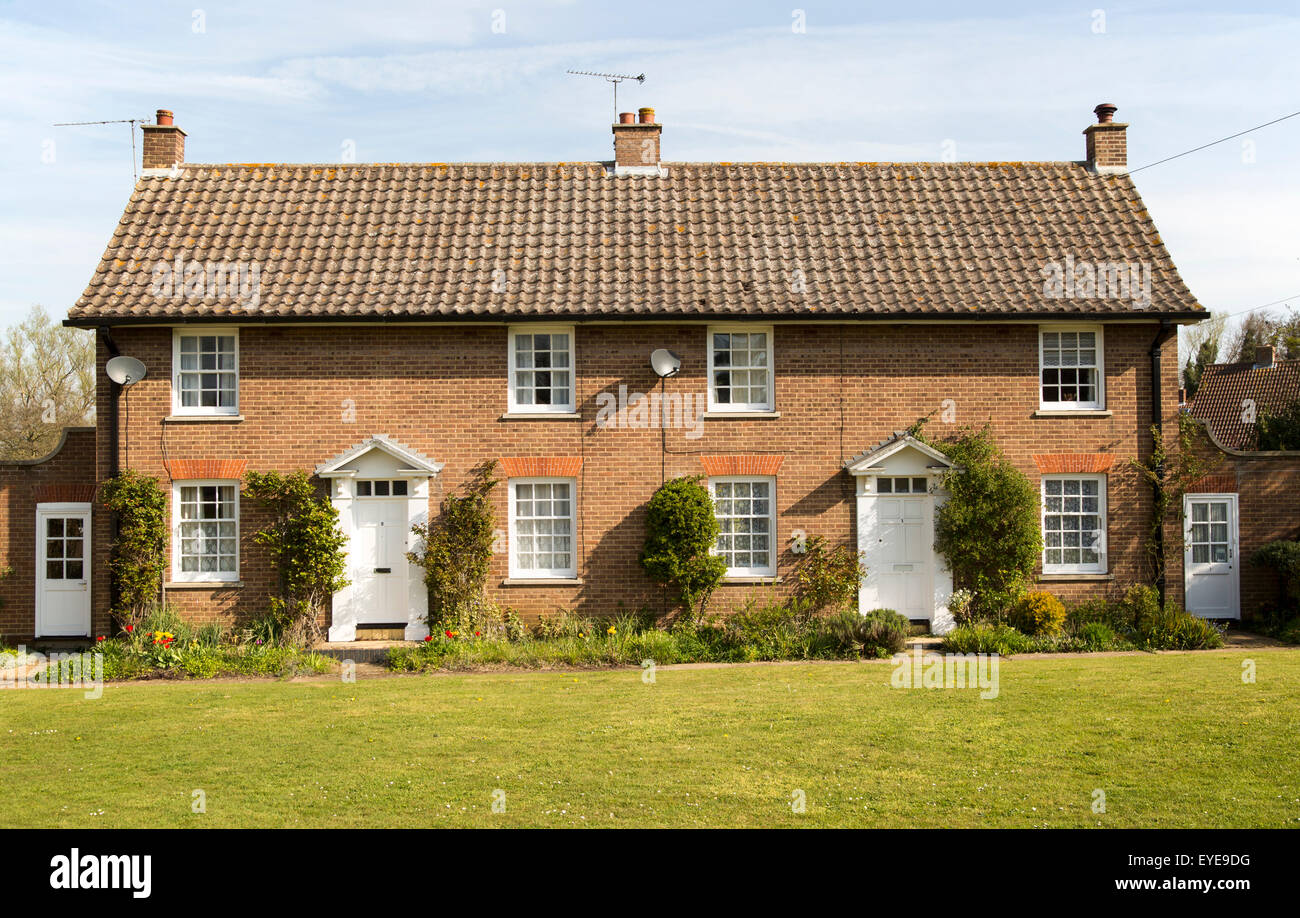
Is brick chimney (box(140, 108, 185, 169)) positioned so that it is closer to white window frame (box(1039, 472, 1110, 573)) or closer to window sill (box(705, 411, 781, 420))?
window sill (box(705, 411, 781, 420))

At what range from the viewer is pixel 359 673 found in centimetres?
1498

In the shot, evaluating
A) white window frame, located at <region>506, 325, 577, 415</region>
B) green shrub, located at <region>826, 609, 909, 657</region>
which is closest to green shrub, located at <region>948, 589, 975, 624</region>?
green shrub, located at <region>826, 609, 909, 657</region>

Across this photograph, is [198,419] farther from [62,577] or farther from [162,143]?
[162,143]

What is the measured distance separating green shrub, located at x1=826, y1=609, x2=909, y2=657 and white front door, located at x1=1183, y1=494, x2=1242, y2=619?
19.7ft

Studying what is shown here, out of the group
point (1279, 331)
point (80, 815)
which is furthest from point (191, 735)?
point (1279, 331)

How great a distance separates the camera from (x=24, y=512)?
17.9 metres

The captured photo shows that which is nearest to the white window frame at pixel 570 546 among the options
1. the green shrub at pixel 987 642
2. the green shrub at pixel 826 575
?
the green shrub at pixel 826 575

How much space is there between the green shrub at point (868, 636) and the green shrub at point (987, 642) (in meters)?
0.83

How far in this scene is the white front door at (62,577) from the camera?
58.5 ft

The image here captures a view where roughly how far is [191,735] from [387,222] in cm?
1057

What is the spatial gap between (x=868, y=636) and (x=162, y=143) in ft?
50.1

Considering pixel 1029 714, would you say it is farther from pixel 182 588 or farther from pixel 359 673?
pixel 182 588

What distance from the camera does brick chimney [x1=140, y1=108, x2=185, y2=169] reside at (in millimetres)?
19172

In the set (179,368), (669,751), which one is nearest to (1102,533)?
(669,751)
